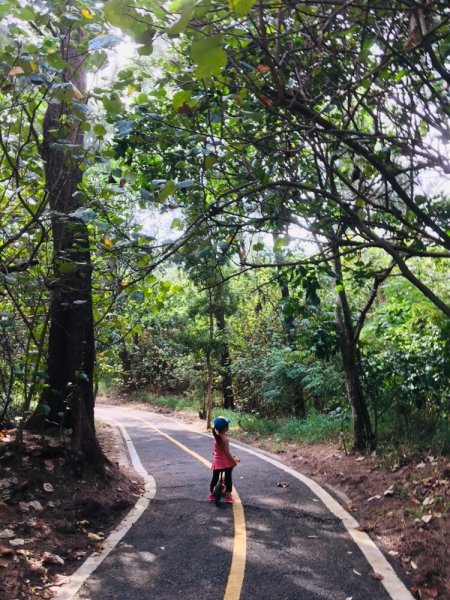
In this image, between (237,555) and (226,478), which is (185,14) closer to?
(237,555)

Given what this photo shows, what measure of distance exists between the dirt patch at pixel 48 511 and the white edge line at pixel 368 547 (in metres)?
2.90

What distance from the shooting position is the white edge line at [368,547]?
15.6 feet

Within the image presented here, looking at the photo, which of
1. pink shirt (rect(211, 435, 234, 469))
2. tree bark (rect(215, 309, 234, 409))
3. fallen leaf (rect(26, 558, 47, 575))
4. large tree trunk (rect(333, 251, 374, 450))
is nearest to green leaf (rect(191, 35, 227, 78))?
fallen leaf (rect(26, 558, 47, 575))

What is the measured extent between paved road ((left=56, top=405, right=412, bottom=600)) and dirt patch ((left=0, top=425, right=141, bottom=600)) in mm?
380

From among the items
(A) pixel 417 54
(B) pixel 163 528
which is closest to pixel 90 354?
(B) pixel 163 528

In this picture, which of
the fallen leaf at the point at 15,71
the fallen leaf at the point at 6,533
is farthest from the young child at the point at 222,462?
the fallen leaf at the point at 15,71

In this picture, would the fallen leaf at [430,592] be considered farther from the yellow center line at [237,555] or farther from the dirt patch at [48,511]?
the dirt patch at [48,511]

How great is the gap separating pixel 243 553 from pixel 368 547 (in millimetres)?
1414

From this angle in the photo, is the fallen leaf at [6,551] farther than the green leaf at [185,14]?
Yes

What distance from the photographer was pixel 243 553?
564 cm

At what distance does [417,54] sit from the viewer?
200 inches

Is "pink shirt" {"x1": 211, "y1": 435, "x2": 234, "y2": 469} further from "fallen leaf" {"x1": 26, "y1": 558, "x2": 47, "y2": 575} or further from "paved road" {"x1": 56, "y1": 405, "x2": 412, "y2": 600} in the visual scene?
"fallen leaf" {"x1": 26, "y1": 558, "x2": 47, "y2": 575}

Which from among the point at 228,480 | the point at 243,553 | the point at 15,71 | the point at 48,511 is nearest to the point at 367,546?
the point at 243,553

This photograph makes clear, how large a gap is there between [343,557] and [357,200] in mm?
3870
